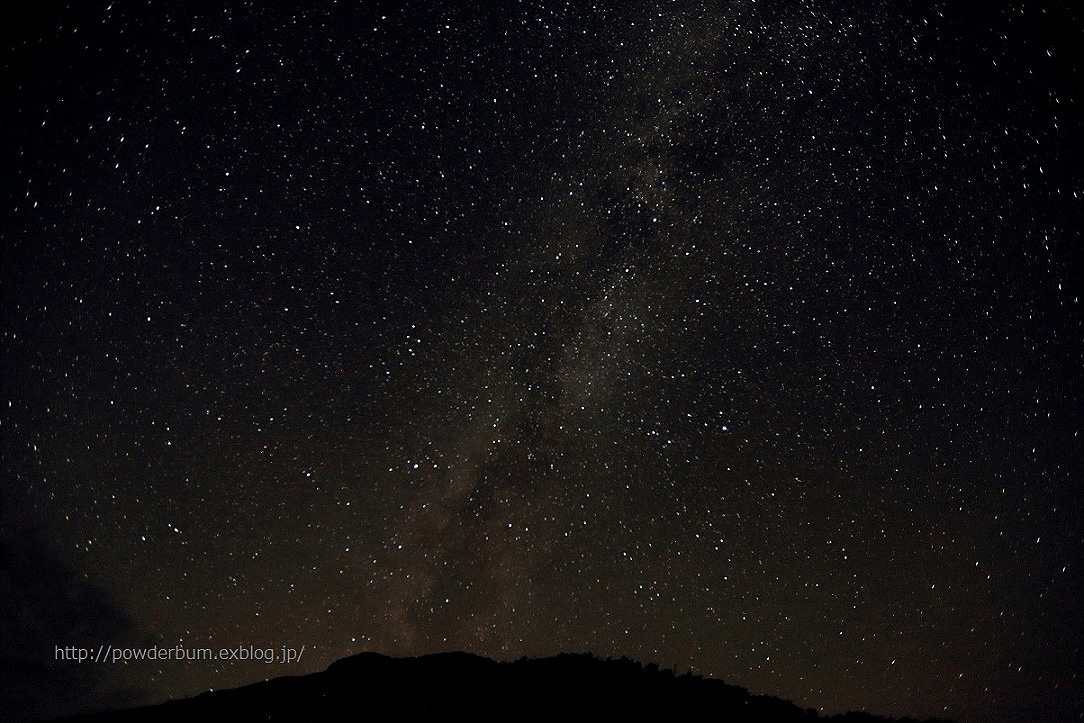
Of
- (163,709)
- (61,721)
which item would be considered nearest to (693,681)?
(163,709)

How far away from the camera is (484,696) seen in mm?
10312

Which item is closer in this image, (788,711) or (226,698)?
(788,711)

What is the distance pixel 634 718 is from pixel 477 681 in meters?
3.35

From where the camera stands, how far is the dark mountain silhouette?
31.7 feet

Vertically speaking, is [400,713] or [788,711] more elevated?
[400,713]

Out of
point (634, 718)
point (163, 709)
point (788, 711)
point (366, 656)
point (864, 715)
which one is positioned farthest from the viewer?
point (366, 656)

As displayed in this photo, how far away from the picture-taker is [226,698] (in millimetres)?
11492

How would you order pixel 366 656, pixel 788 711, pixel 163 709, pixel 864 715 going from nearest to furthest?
pixel 788 711 < pixel 864 715 < pixel 163 709 < pixel 366 656

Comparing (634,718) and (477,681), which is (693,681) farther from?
(477,681)

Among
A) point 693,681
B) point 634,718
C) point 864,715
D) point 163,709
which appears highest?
point 634,718

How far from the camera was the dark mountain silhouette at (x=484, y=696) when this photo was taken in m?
9.66

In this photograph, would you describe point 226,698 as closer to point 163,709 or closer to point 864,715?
→ point 163,709

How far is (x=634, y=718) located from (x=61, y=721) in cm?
1147

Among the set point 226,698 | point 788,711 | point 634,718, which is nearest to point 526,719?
point 634,718
